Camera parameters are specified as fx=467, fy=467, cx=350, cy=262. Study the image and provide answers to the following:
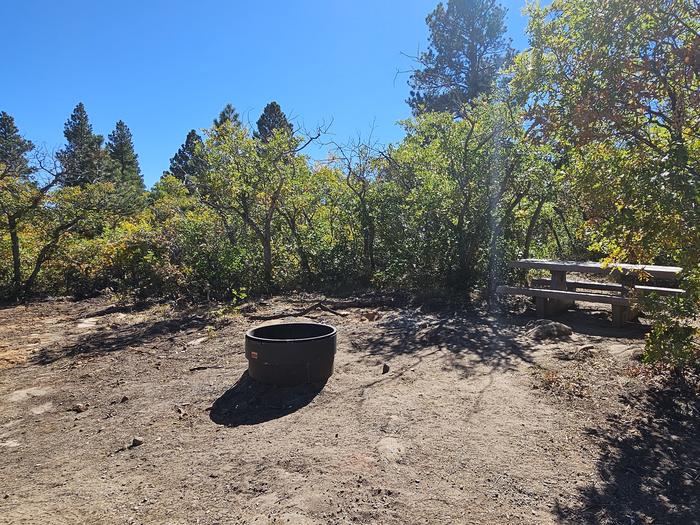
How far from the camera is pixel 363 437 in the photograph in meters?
3.22

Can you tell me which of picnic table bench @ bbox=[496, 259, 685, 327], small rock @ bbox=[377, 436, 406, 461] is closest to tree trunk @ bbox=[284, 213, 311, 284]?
picnic table bench @ bbox=[496, 259, 685, 327]

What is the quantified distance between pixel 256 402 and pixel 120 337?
3737mm

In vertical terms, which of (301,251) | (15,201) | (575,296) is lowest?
(575,296)

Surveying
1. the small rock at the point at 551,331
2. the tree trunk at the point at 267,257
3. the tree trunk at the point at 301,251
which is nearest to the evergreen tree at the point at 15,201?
the tree trunk at the point at 267,257

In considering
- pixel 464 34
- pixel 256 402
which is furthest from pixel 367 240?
pixel 464 34

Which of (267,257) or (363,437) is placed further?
(267,257)

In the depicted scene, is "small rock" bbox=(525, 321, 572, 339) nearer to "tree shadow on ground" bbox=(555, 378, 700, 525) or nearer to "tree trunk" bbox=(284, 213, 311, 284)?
"tree shadow on ground" bbox=(555, 378, 700, 525)

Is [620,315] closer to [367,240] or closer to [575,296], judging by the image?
[575,296]

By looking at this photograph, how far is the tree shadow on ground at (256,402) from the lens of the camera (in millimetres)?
3688

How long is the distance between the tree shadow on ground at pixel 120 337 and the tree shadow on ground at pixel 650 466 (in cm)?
515

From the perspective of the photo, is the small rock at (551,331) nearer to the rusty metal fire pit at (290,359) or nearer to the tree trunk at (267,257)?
the rusty metal fire pit at (290,359)

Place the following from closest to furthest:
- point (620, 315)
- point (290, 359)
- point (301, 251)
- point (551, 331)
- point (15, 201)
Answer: point (290, 359), point (551, 331), point (620, 315), point (15, 201), point (301, 251)

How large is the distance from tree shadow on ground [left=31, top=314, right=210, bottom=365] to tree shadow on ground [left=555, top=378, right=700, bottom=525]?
515cm

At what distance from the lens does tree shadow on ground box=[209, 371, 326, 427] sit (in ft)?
12.1
